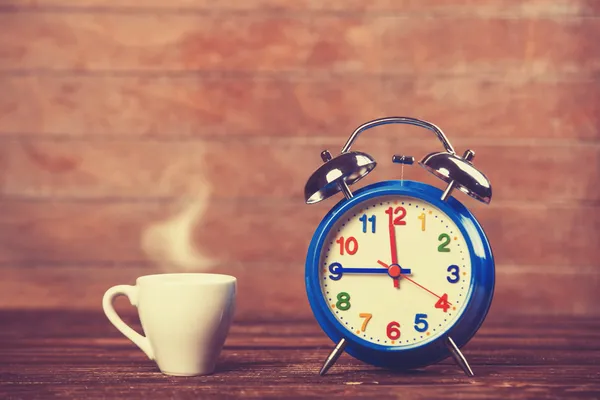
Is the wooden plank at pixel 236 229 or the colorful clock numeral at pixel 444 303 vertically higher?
the wooden plank at pixel 236 229

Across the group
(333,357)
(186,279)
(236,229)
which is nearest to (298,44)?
(236,229)

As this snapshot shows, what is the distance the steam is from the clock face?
3.14 ft

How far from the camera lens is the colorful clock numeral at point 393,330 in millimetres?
850

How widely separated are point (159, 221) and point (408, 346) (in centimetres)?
106

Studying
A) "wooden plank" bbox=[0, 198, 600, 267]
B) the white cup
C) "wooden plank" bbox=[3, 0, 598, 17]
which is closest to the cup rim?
the white cup

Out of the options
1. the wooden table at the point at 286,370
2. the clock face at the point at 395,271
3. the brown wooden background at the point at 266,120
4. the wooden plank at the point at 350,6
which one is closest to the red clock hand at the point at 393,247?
the clock face at the point at 395,271

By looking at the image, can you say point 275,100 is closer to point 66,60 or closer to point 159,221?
point 159,221

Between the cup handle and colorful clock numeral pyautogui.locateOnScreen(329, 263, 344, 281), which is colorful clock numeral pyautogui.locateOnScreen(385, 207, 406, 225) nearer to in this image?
colorful clock numeral pyautogui.locateOnScreen(329, 263, 344, 281)

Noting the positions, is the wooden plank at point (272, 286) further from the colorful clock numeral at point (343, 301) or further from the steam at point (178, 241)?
the colorful clock numeral at point (343, 301)

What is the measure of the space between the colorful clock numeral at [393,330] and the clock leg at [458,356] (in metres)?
0.05

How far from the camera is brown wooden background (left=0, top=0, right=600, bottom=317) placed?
5.81 ft

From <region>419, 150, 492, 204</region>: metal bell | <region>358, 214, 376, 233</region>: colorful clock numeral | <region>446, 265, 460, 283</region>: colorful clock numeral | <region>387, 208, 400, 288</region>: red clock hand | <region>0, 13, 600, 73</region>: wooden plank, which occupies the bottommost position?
<region>446, 265, 460, 283</region>: colorful clock numeral

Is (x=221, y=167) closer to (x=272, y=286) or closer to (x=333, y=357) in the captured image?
(x=272, y=286)

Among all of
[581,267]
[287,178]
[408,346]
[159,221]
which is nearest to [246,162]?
[287,178]
